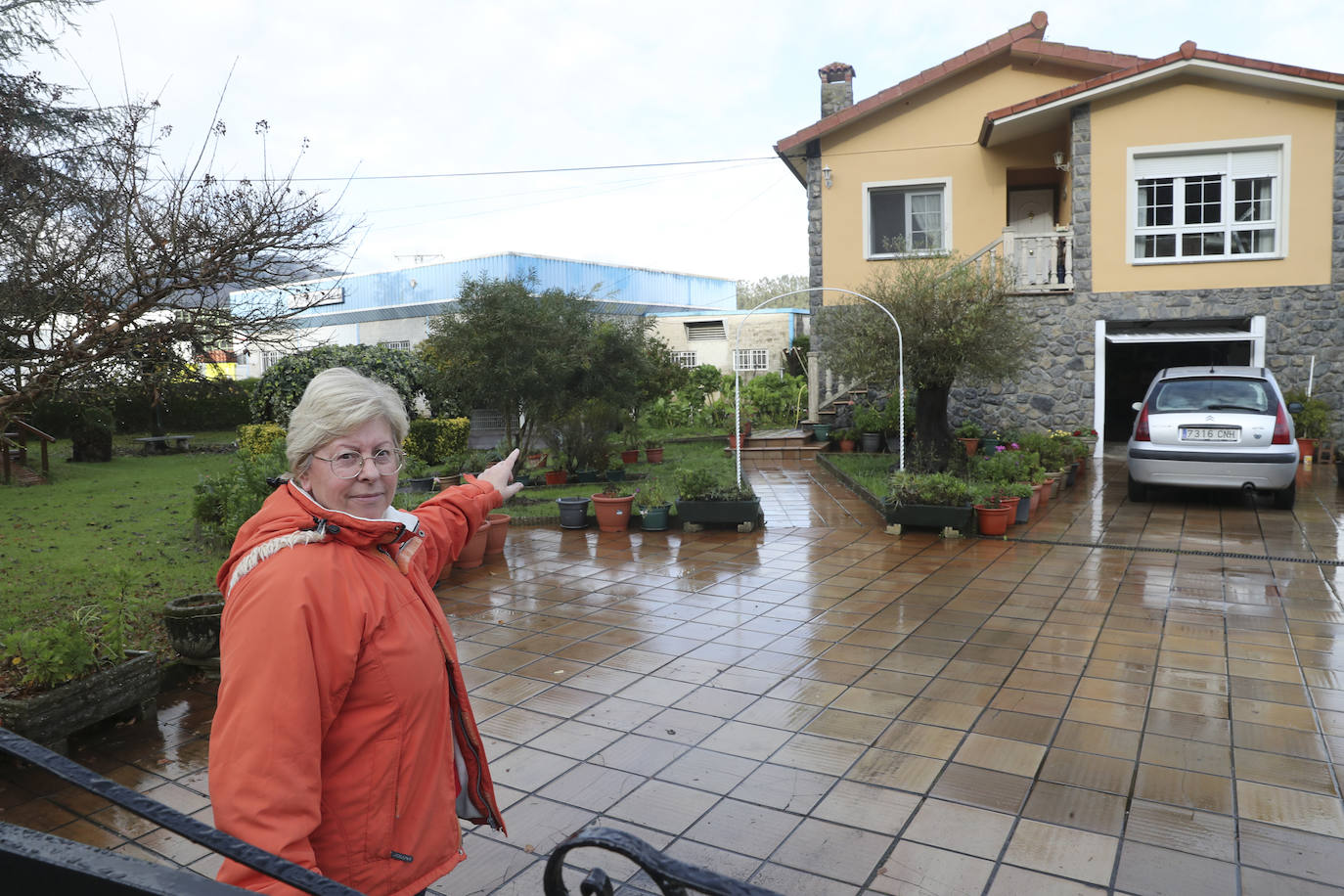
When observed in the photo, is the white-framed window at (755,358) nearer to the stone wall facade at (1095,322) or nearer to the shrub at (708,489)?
the stone wall facade at (1095,322)

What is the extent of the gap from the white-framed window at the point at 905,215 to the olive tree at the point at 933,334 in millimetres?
5077

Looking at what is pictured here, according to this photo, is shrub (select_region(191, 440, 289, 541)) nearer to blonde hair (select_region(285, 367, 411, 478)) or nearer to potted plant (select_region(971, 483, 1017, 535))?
blonde hair (select_region(285, 367, 411, 478))

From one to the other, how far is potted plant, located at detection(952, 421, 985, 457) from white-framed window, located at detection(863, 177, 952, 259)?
12.2ft

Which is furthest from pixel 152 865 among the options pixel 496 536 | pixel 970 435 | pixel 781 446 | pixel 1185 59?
pixel 1185 59

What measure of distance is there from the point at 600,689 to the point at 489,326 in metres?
8.05

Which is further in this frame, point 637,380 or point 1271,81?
point 637,380

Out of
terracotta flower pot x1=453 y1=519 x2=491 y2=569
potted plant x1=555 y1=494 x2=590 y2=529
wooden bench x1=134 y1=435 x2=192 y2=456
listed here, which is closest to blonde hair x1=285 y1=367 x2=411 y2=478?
terracotta flower pot x1=453 y1=519 x2=491 y2=569

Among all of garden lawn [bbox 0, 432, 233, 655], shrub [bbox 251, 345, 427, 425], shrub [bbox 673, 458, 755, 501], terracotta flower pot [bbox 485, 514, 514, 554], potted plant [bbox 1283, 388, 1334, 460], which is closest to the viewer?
garden lawn [bbox 0, 432, 233, 655]

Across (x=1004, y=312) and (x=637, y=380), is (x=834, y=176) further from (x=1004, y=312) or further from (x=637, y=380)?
(x=1004, y=312)

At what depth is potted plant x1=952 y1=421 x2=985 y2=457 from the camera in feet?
46.7

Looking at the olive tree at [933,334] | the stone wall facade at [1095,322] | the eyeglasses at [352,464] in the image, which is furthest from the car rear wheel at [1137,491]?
the eyeglasses at [352,464]

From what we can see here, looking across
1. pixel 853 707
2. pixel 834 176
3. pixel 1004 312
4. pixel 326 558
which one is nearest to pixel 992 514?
pixel 1004 312

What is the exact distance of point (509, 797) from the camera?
3.68m

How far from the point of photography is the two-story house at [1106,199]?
14.3 meters
